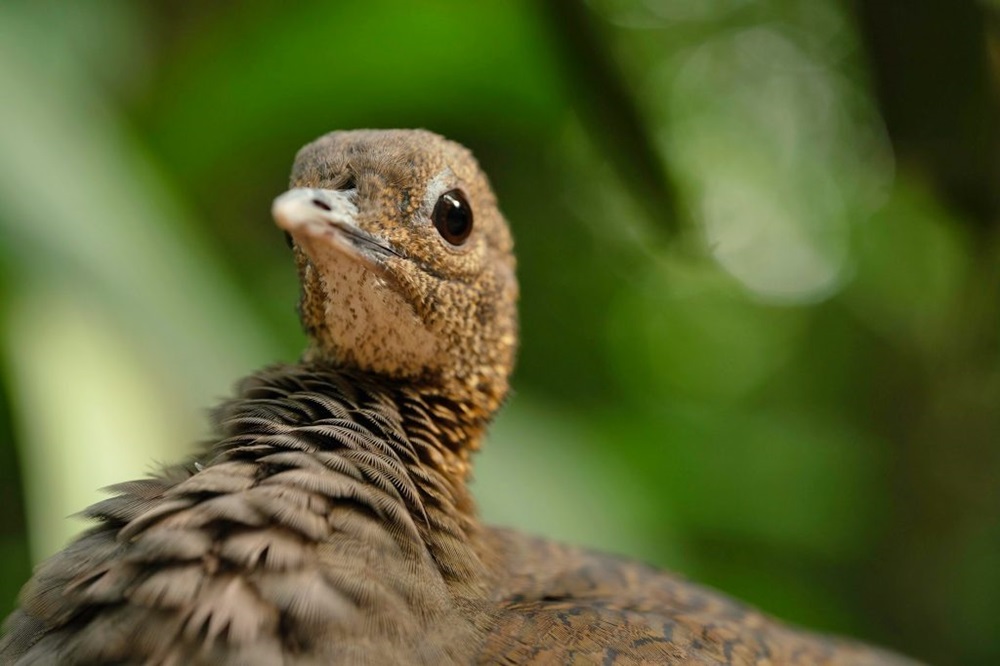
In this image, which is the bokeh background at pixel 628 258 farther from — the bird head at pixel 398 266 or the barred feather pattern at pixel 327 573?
the barred feather pattern at pixel 327 573

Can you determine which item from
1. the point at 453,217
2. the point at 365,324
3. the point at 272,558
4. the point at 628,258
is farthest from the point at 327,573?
the point at 628,258

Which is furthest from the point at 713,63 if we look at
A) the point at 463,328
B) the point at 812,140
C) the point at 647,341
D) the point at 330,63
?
the point at 463,328

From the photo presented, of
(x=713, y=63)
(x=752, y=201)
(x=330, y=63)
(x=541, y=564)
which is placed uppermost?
(x=713, y=63)

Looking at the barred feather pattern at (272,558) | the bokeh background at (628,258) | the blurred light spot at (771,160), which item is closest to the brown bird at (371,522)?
the barred feather pattern at (272,558)

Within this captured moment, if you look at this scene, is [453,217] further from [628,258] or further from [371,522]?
[628,258]

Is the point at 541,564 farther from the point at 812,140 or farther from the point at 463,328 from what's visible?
the point at 812,140

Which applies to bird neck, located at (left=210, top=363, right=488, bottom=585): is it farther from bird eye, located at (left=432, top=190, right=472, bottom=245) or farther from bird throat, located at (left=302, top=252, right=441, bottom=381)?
bird eye, located at (left=432, top=190, right=472, bottom=245)

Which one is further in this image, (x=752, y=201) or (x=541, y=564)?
(x=752, y=201)
